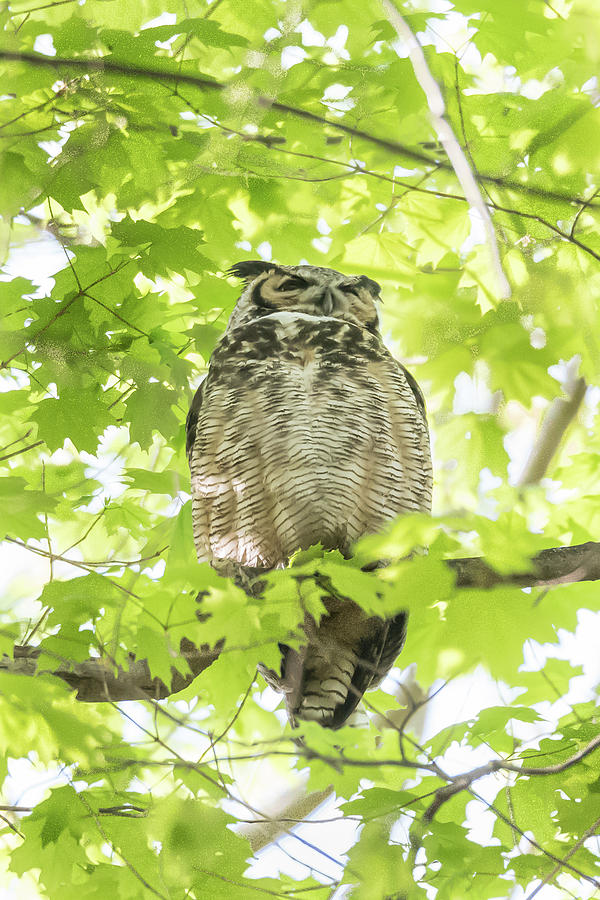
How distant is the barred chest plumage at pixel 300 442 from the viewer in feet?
8.61

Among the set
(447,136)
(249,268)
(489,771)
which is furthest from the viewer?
(249,268)

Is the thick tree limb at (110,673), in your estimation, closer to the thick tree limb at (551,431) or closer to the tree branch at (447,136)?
the tree branch at (447,136)

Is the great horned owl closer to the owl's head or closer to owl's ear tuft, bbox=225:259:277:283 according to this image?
the owl's head

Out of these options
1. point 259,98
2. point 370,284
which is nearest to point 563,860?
point 370,284

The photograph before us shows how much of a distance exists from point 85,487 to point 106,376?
1.98 feet

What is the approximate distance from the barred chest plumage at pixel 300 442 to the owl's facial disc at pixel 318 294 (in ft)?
0.31

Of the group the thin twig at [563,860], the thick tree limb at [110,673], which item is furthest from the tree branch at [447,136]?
the thin twig at [563,860]

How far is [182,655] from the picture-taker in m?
2.07

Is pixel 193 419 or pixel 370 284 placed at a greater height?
pixel 370 284

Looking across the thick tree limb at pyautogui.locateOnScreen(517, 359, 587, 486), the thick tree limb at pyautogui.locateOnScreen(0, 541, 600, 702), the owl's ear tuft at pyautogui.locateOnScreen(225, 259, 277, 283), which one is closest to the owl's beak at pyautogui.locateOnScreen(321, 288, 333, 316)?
the owl's ear tuft at pyautogui.locateOnScreen(225, 259, 277, 283)

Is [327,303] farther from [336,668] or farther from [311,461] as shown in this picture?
[336,668]

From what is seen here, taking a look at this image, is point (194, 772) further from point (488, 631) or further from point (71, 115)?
point (71, 115)

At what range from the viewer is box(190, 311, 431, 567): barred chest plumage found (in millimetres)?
2623

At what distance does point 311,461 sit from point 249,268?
899 millimetres
